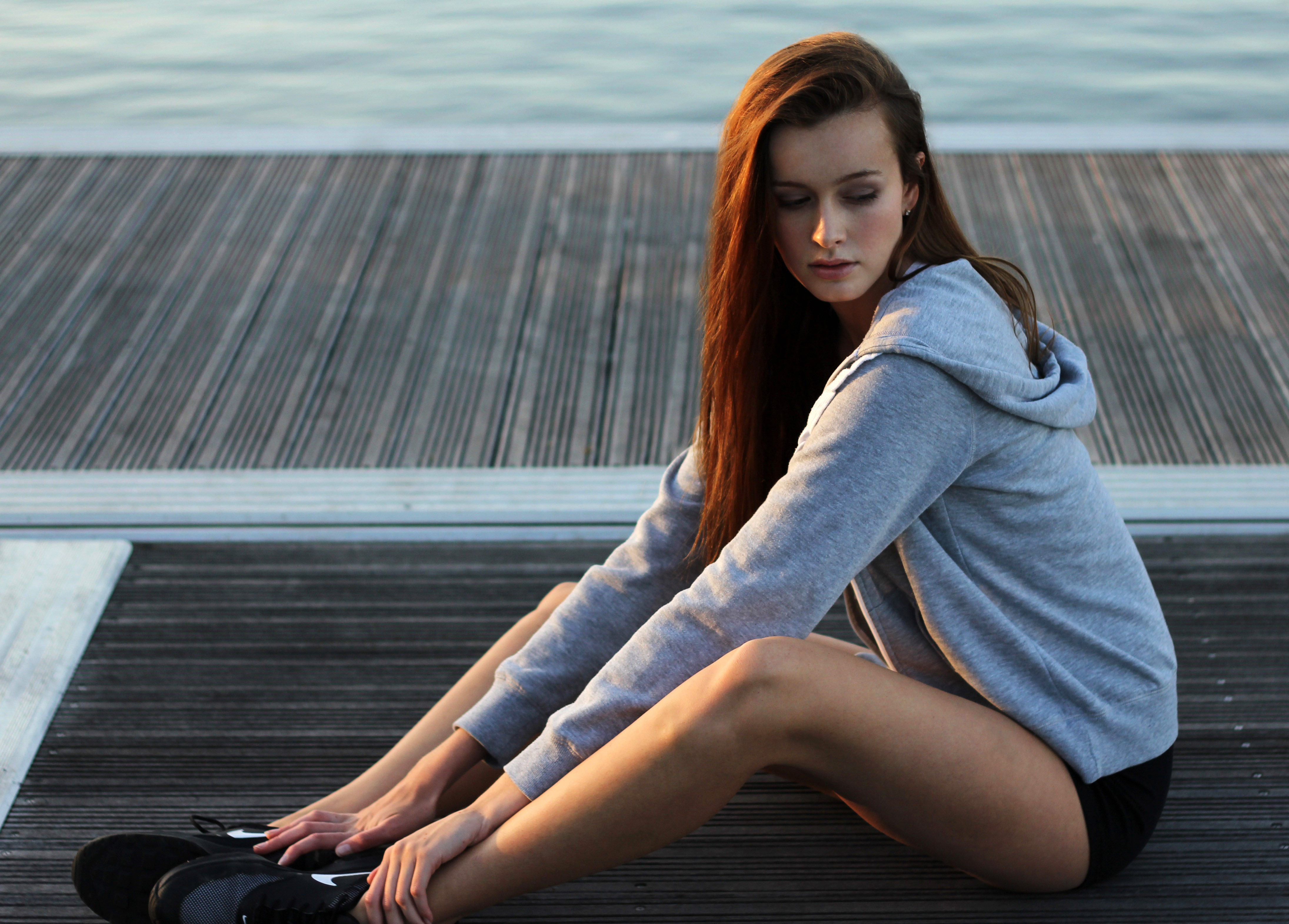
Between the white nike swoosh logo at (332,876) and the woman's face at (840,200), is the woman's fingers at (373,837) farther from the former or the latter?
the woman's face at (840,200)

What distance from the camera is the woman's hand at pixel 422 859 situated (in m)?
1.16

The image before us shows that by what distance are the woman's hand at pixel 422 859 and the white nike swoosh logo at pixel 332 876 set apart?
Result: 34mm

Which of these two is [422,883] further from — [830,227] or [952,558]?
[830,227]

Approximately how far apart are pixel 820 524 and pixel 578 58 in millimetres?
5579

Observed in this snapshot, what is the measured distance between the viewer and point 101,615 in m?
1.85

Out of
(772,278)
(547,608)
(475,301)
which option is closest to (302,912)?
(547,608)

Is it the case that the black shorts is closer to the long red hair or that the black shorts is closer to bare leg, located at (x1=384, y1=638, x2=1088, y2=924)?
bare leg, located at (x1=384, y1=638, x2=1088, y2=924)

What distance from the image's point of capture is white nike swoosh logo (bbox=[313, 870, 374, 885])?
47.4 inches

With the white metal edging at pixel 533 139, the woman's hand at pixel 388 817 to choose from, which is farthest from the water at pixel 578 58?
the woman's hand at pixel 388 817

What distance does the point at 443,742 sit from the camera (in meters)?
1.40

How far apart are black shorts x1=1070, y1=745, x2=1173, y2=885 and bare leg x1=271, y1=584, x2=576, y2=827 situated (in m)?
0.62

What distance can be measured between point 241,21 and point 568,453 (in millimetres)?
5619

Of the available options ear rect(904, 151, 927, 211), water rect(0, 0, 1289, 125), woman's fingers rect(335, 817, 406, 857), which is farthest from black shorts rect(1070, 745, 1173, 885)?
water rect(0, 0, 1289, 125)

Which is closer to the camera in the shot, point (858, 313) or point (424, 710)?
point (858, 313)
